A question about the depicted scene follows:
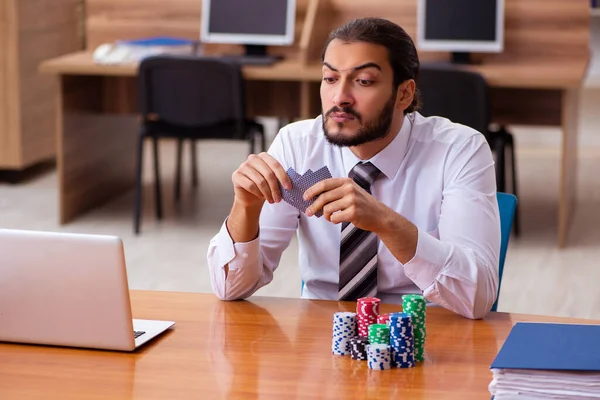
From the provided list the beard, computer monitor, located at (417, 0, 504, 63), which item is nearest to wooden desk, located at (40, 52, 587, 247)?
computer monitor, located at (417, 0, 504, 63)

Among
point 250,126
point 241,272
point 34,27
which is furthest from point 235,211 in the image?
point 34,27

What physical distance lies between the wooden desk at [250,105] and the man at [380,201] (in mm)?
2296

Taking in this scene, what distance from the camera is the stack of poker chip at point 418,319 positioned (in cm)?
146

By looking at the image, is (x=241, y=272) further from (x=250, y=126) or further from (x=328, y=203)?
(x=250, y=126)

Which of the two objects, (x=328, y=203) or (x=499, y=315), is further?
(x=499, y=315)

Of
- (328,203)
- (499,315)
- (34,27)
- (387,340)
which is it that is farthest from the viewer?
(34,27)

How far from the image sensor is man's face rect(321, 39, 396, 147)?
182 centimetres

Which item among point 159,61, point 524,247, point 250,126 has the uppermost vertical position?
point 159,61

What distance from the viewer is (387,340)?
146cm

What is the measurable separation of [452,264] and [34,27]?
13.6ft

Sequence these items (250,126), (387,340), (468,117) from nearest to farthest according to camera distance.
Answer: (387,340) < (468,117) < (250,126)

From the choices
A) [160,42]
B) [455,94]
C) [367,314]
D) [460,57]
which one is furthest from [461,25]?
[367,314]

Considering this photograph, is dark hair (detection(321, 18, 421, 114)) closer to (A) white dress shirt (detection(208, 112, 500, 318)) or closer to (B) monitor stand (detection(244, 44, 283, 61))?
(A) white dress shirt (detection(208, 112, 500, 318))

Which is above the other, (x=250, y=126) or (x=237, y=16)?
(x=237, y=16)
